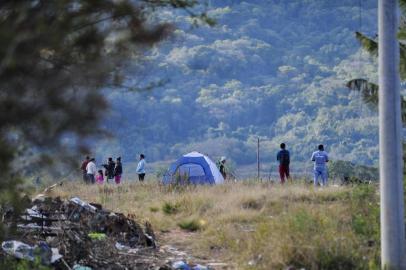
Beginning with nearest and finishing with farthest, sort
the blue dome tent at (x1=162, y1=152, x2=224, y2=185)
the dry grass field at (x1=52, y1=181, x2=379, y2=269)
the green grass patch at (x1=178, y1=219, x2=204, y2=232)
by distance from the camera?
1. the dry grass field at (x1=52, y1=181, x2=379, y2=269)
2. the green grass patch at (x1=178, y1=219, x2=204, y2=232)
3. the blue dome tent at (x1=162, y1=152, x2=224, y2=185)

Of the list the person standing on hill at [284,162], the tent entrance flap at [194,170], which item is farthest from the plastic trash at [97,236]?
the tent entrance flap at [194,170]

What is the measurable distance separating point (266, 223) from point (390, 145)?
3257 mm

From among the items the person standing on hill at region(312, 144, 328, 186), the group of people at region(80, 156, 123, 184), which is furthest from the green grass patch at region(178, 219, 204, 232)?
the group of people at region(80, 156, 123, 184)

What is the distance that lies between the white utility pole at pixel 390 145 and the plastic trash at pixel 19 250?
429 centimetres

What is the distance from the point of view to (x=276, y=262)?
11.3 metres

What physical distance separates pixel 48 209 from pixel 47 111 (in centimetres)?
789

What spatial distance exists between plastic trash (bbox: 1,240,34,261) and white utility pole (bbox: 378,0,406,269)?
429 cm

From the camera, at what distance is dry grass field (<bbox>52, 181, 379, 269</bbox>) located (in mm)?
11373

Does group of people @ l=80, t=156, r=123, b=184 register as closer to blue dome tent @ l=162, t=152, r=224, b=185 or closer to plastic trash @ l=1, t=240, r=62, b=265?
blue dome tent @ l=162, t=152, r=224, b=185

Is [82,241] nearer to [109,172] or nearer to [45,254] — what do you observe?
[45,254]

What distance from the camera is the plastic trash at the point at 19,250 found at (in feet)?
34.5

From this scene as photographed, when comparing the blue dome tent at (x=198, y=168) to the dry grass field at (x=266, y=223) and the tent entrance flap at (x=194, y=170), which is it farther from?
the dry grass field at (x=266, y=223)

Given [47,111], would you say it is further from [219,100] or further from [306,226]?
[219,100]

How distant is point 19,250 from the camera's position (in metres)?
10.6
